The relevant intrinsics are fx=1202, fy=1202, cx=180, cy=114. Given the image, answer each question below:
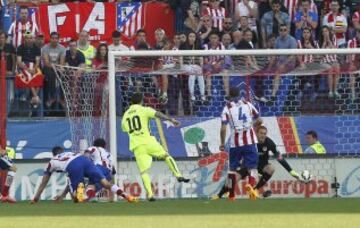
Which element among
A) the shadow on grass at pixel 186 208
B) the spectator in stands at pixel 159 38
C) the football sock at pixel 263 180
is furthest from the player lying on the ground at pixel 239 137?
the spectator in stands at pixel 159 38

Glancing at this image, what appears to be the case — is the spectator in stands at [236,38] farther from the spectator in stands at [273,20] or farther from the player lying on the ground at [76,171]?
the player lying on the ground at [76,171]

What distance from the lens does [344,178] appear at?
868 inches

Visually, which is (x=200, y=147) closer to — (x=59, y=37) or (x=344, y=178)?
(x=344, y=178)

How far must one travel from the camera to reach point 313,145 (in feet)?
74.0

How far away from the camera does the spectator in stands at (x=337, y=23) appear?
24859 millimetres

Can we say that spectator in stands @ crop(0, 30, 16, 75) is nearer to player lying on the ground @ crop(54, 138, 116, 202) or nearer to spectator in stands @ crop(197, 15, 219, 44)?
spectator in stands @ crop(197, 15, 219, 44)

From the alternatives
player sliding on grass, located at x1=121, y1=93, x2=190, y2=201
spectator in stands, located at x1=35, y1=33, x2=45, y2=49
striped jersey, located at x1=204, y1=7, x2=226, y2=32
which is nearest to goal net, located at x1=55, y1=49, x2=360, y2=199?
spectator in stands, located at x1=35, y1=33, x2=45, y2=49

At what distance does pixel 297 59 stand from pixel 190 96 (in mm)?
2148

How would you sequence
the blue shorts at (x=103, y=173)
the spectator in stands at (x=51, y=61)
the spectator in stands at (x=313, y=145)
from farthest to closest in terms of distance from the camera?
the spectator in stands at (x=51, y=61) → the spectator in stands at (x=313, y=145) → the blue shorts at (x=103, y=173)

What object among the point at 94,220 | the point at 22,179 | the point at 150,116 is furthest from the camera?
the point at 22,179

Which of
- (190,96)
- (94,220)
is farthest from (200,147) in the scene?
(94,220)

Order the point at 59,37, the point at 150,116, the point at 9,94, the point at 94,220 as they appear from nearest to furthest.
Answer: the point at 94,220
the point at 150,116
the point at 9,94
the point at 59,37

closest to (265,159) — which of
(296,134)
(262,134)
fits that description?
(262,134)

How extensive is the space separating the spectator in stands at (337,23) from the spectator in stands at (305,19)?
0.25 metres
